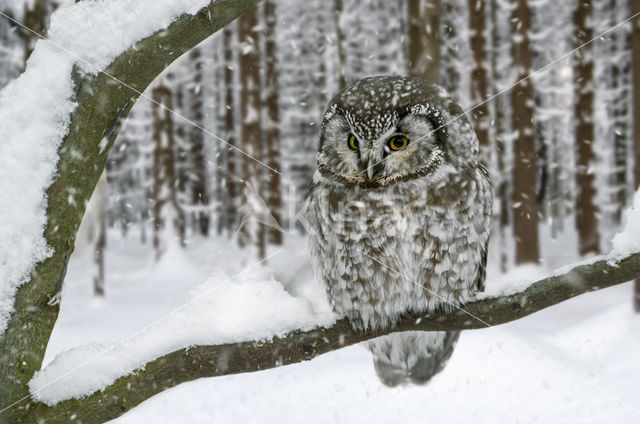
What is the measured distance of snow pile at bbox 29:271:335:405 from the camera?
4.53ft

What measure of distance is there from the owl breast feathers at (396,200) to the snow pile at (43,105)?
0.86 metres

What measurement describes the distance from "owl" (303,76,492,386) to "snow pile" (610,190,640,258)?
0.62 metres

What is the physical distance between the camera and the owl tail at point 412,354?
2750 millimetres

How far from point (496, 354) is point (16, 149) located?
203 inches

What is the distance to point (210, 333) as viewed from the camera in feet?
4.92

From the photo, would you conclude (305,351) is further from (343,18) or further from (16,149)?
(343,18)

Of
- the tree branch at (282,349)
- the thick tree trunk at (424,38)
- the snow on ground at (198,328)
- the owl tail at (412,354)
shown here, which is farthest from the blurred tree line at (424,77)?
the owl tail at (412,354)

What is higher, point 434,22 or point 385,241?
point 434,22

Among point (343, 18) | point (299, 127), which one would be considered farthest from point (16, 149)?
point (299, 127)

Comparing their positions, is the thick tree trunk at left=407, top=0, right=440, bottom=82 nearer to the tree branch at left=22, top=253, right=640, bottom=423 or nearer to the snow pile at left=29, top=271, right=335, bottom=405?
the tree branch at left=22, top=253, right=640, bottom=423

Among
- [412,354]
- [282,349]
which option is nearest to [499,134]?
[412,354]

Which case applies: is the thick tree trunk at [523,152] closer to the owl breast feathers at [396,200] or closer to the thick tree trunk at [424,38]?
the thick tree trunk at [424,38]

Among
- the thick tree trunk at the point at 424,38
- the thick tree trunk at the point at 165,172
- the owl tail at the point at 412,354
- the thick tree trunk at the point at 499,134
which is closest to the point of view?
the owl tail at the point at 412,354

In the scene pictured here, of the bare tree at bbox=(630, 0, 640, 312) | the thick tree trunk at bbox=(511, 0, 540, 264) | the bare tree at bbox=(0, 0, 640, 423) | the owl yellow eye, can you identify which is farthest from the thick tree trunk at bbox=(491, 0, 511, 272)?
the bare tree at bbox=(0, 0, 640, 423)
